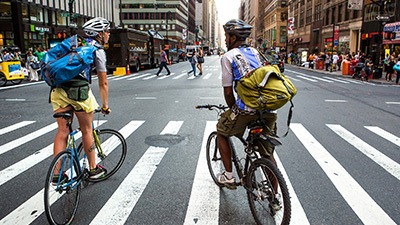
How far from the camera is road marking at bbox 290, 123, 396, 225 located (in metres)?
3.84

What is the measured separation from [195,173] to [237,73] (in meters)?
2.12

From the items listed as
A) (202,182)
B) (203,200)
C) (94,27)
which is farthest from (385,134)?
(94,27)

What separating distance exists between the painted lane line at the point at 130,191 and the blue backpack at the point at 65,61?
1.51m

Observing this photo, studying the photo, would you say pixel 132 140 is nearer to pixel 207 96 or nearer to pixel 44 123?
pixel 44 123

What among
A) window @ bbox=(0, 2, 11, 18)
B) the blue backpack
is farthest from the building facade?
the blue backpack

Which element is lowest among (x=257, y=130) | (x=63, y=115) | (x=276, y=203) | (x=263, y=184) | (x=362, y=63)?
(x=276, y=203)

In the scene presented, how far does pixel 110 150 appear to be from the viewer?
199 inches

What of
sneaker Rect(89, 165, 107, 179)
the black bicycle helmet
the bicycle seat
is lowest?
sneaker Rect(89, 165, 107, 179)

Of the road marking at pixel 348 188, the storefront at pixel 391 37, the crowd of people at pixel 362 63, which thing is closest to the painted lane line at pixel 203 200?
the road marking at pixel 348 188

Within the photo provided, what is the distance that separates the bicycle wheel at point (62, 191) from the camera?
11.0ft

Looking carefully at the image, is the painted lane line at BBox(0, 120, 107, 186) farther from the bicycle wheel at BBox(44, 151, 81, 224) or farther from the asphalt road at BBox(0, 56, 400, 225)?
the bicycle wheel at BBox(44, 151, 81, 224)

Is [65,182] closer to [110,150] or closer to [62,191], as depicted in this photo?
[62,191]

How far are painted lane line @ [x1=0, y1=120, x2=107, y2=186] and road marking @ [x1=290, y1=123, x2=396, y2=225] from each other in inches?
178

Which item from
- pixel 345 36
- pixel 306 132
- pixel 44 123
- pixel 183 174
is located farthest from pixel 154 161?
pixel 345 36
